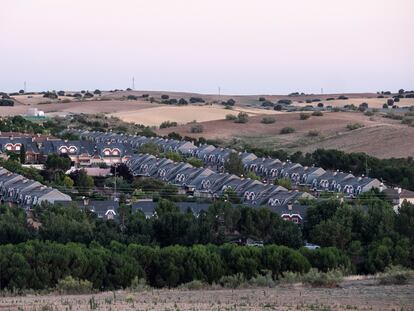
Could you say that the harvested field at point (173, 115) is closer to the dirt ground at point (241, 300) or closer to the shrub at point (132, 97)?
the shrub at point (132, 97)

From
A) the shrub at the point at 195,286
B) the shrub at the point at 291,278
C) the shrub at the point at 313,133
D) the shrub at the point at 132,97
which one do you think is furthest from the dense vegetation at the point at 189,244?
the shrub at the point at 132,97

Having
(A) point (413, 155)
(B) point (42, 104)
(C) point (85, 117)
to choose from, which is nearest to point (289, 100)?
(B) point (42, 104)

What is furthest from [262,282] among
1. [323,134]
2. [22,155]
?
[323,134]

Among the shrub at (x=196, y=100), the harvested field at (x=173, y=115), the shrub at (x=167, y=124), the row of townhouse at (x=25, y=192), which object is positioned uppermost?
the row of townhouse at (x=25, y=192)

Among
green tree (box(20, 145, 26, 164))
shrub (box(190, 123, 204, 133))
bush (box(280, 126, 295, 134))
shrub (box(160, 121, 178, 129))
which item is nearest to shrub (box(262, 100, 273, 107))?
shrub (box(160, 121, 178, 129))

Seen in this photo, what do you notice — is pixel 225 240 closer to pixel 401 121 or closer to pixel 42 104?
pixel 401 121

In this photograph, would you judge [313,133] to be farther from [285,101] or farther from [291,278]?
[291,278]

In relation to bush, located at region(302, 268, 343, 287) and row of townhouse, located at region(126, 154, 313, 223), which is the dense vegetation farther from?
row of townhouse, located at region(126, 154, 313, 223)
